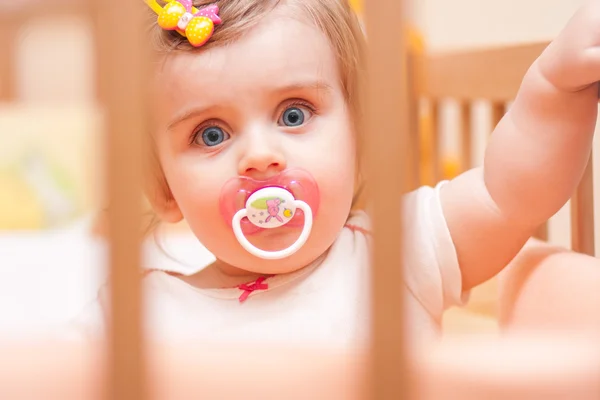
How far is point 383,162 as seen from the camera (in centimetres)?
43

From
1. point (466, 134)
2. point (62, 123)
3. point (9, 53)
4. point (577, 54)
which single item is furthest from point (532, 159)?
point (9, 53)

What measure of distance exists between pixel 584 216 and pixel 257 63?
43cm

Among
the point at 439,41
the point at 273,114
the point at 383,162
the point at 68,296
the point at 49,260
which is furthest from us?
the point at 439,41

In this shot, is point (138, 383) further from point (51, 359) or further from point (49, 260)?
point (49, 260)

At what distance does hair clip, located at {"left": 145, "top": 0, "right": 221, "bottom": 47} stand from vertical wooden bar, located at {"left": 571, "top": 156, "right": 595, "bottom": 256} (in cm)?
46

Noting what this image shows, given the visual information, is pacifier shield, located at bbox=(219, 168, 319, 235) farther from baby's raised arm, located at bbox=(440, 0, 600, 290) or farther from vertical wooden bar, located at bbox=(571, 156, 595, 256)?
vertical wooden bar, located at bbox=(571, 156, 595, 256)

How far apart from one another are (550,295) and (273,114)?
1.09 feet

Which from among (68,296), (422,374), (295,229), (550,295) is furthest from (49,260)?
(422,374)

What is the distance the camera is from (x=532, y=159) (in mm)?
722

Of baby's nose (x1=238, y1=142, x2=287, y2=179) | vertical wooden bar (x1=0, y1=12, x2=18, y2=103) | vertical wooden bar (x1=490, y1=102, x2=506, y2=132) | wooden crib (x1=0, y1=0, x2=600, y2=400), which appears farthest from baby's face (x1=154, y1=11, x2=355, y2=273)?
vertical wooden bar (x1=0, y1=12, x2=18, y2=103)

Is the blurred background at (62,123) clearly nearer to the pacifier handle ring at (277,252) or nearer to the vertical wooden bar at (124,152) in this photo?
the pacifier handle ring at (277,252)

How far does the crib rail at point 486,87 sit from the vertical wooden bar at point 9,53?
1.36 meters

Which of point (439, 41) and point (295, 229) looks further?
point (439, 41)

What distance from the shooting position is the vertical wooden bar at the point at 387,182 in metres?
0.42
